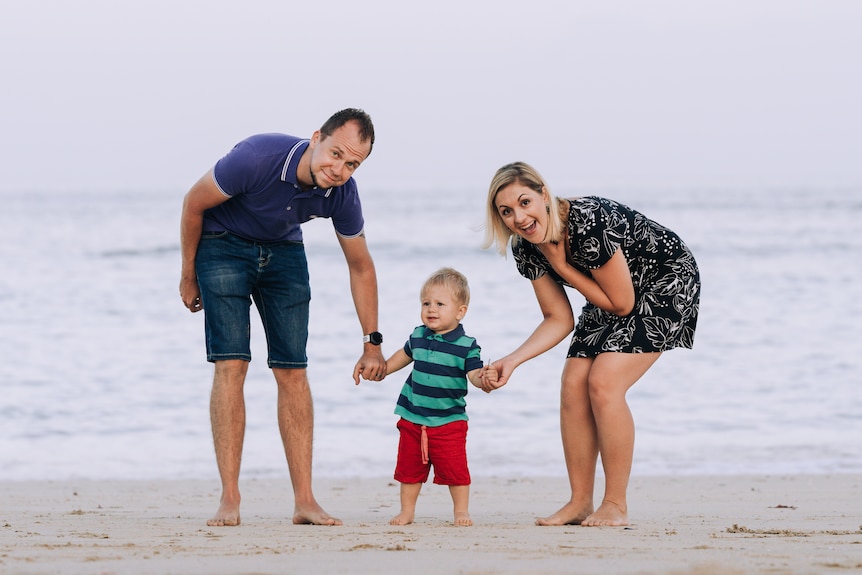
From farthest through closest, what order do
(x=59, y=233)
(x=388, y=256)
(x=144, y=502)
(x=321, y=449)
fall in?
(x=59, y=233) → (x=388, y=256) → (x=321, y=449) → (x=144, y=502)

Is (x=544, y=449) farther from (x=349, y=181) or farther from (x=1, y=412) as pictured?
(x=1, y=412)

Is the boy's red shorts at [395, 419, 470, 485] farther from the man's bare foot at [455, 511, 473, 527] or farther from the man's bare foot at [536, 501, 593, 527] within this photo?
the man's bare foot at [536, 501, 593, 527]

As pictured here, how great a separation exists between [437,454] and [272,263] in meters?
1.08

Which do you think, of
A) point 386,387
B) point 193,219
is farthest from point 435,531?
point 386,387

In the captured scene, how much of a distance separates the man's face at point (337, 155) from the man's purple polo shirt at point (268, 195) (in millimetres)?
89

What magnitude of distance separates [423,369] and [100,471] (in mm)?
2937

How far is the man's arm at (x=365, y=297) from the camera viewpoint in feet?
14.3

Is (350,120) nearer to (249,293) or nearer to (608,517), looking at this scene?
(249,293)

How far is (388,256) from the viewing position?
1022 inches

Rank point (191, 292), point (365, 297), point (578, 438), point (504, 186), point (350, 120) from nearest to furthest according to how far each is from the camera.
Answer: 1. point (504, 186)
2. point (350, 120)
3. point (578, 438)
4. point (191, 292)
5. point (365, 297)

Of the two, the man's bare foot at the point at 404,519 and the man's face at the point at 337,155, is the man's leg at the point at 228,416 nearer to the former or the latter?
A: the man's bare foot at the point at 404,519

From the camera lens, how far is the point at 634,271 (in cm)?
406

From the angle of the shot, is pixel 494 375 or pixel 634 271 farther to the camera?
pixel 634 271

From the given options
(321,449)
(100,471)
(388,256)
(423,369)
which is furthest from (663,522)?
(388,256)
